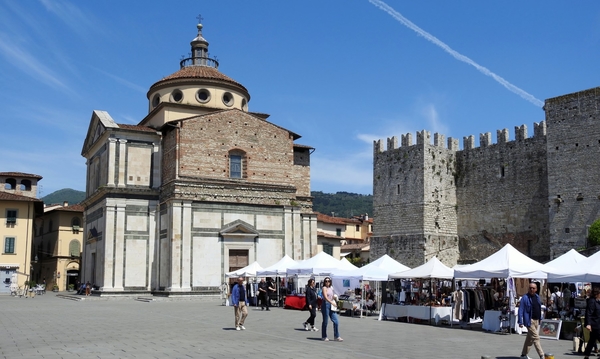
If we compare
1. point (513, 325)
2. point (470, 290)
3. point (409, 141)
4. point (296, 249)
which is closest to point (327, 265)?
point (470, 290)

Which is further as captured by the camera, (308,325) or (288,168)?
(288,168)

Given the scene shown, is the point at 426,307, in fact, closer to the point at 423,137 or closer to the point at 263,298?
the point at 263,298

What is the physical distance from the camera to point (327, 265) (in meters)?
27.0

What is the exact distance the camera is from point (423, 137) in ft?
167

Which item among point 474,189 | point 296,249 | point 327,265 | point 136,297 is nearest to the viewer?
point 327,265

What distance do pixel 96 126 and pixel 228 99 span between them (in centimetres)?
847

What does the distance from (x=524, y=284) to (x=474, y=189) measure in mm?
23921

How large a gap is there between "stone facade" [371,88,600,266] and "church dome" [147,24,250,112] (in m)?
15.7

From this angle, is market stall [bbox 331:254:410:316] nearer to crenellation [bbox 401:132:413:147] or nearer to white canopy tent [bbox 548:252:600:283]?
white canopy tent [bbox 548:252:600:283]

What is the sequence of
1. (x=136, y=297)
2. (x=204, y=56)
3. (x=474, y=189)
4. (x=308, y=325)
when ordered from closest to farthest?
1. (x=308, y=325)
2. (x=136, y=297)
3. (x=204, y=56)
4. (x=474, y=189)

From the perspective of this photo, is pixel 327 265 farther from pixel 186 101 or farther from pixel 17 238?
pixel 17 238

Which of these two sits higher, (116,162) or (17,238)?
(116,162)

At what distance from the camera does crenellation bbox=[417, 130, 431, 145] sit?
50.9 m

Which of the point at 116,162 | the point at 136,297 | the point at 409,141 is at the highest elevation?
the point at 409,141
